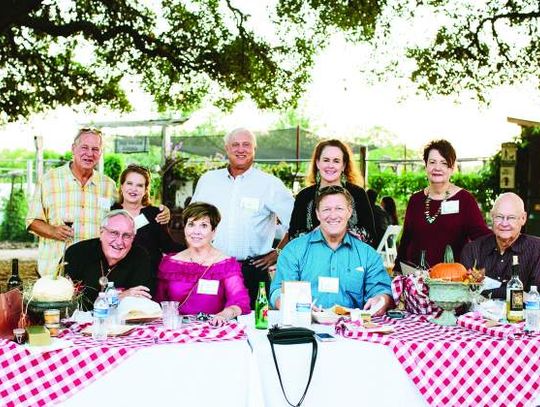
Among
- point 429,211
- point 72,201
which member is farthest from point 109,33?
point 429,211

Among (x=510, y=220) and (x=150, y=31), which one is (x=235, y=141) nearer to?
(x=510, y=220)

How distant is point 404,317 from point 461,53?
6814 mm

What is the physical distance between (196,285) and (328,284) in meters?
0.60

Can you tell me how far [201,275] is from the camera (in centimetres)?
317

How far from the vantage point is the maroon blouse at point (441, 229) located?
3666 millimetres

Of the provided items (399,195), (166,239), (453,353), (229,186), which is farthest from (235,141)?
(399,195)

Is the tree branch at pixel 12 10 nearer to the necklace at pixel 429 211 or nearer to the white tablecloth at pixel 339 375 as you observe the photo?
the necklace at pixel 429 211

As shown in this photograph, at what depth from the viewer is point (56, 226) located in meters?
3.95

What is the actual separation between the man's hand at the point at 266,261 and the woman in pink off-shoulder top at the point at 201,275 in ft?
2.88

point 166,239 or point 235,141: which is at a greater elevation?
point 235,141

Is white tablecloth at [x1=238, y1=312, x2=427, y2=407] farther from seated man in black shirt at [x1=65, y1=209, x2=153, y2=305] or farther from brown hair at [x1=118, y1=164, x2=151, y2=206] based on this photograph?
brown hair at [x1=118, y1=164, x2=151, y2=206]

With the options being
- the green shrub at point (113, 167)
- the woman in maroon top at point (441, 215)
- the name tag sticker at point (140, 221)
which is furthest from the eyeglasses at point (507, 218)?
the green shrub at point (113, 167)

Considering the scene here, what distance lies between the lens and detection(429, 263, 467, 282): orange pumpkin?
8.98 ft

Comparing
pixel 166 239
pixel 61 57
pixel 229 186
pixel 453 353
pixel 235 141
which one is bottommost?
pixel 453 353
